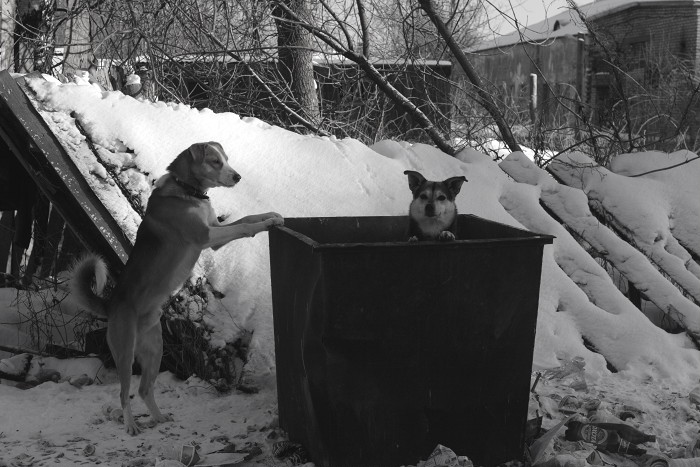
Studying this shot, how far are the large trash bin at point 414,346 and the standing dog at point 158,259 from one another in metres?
0.88

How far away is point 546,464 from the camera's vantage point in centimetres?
270

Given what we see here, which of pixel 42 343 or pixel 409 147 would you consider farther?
pixel 409 147

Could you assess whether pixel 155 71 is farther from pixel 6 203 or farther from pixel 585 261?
pixel 585 261

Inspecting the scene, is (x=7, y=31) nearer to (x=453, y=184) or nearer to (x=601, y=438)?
(x=453, y=184)

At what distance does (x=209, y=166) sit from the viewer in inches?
135

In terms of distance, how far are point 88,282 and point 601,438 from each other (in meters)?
2.49

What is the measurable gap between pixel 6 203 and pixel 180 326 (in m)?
→ 2.08

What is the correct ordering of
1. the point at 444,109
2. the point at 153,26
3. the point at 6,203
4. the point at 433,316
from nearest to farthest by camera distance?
the point at 433,316
the point at 6,203
the point at 153,26
the point at 444,109

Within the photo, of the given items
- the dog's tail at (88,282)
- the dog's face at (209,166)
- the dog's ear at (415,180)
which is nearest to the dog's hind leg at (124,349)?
the dog's tail at (88,282)

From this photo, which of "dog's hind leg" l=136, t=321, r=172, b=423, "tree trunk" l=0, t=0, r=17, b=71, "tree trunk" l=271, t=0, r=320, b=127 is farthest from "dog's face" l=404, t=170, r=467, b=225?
"tree trunk" l=0, t=0, r=17, b=71

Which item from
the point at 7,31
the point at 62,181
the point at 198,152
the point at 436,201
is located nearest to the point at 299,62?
the point at 7,31

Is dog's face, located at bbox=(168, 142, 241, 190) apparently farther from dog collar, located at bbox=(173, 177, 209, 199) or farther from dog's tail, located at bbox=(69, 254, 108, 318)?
dog's tail, located at bbox=(69, 254, 108, 318)

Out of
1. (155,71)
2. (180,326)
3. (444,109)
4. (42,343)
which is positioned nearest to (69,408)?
(180,326)

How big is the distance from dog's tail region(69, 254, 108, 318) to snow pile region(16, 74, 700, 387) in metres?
→ 0.62
